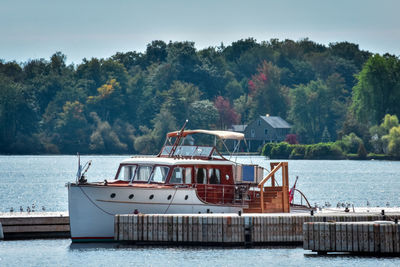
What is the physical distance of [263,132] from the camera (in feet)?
579

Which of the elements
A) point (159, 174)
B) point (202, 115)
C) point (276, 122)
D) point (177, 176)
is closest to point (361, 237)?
point (177, 176)

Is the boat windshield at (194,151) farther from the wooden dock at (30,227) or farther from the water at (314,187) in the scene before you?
the water at (314,187)

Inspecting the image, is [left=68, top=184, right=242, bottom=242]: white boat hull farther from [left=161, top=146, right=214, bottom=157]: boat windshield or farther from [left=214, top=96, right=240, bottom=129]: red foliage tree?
[left=214, top=96, right=240, bottom=129]: red foliage tree

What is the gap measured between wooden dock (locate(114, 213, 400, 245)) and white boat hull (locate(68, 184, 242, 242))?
163 cm

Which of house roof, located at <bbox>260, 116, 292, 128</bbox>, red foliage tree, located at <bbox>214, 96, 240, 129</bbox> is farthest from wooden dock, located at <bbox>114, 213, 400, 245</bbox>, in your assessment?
red foliage tree, located at <bbox>214, 96, 240, 129</bbox>

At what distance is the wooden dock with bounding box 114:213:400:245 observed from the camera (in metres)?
34.4

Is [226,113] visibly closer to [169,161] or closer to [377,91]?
[377,91]

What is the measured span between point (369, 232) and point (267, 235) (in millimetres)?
4454

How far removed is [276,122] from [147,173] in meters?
141

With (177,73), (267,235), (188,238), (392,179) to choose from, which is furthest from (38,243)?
(177,73)

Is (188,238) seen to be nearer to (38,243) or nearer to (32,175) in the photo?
(38,243)

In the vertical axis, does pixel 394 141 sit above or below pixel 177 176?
below

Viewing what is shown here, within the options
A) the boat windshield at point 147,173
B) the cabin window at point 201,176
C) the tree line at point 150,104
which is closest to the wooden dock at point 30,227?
the boat windshield at point 147,173

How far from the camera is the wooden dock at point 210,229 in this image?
34.4 meters
